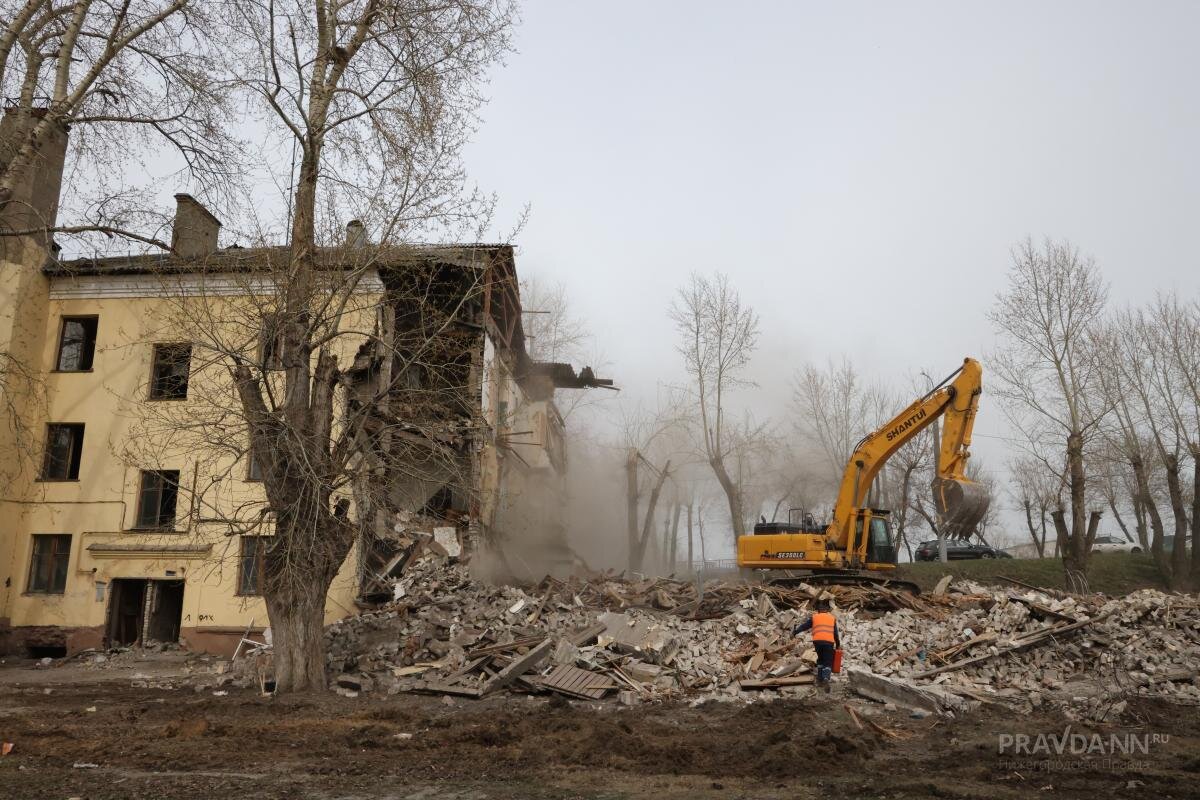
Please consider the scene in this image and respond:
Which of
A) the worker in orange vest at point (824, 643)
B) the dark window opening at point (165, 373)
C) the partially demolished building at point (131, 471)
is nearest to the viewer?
the worker in orange vest at point (824, 643)

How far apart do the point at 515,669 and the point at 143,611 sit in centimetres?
1245

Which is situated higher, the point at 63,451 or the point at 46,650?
the point at 63,451

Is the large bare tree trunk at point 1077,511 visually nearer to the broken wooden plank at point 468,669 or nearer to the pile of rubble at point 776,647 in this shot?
the pile of rubble at point 776,647

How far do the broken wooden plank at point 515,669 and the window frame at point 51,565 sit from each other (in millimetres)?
13536

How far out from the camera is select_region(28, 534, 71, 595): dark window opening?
785 inches

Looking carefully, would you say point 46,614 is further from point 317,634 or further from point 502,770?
point 502,770

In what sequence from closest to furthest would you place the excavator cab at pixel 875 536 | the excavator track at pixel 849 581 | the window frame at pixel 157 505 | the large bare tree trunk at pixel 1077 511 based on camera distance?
the excavator track at pixel 849 581
the excavator cab at pixel 875 536
the window frame at pixel 157 505
the large bare tree trunk at pixel 1077 511

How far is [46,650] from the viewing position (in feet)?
64.4

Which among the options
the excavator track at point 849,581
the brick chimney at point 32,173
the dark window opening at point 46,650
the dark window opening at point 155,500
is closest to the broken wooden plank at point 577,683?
the excavator track at point 849,581

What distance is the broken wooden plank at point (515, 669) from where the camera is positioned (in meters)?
12.5

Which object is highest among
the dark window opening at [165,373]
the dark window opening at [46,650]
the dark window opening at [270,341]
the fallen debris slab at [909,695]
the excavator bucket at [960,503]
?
the dark window opening at [165,373]

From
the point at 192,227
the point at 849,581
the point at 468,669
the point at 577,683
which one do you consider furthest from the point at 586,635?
the point at 192,227

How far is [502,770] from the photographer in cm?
761

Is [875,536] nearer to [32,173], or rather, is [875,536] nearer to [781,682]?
[781,682]
